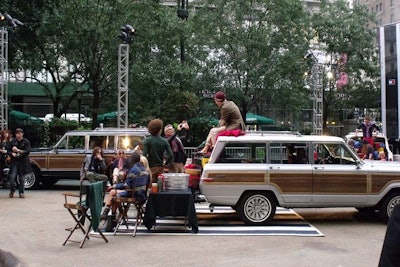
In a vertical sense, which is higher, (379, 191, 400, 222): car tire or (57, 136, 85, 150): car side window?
(57, 136, 85, 150): car side window

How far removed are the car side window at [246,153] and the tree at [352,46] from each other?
2336 centimetres

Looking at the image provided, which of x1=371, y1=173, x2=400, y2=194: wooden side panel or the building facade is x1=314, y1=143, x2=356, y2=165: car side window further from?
the building facade

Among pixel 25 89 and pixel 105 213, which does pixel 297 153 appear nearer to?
pixel 105 213

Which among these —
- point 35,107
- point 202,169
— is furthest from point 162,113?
point 35,107

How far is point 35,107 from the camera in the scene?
143 feet

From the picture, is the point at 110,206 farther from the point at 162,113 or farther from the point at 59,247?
the point at 162,113

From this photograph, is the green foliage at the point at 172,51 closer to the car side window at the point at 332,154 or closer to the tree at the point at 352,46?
the tree at the point at 352,46

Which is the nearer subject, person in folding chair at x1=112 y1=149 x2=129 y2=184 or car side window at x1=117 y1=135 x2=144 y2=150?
person in folding chair at x1=112 y1=149 x2=129 y2=184

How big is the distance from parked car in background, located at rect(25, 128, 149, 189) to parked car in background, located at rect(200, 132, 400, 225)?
637 cm

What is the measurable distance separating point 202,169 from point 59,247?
3.23 metres

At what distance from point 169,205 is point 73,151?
7.80 meters

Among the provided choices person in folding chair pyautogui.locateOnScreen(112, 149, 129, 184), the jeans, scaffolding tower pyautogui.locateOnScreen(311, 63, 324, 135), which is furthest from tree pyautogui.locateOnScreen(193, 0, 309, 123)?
person in folding chair pyautogui.locateOnScreen(112, 149, 129, 184)

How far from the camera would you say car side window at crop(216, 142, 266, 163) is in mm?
9922

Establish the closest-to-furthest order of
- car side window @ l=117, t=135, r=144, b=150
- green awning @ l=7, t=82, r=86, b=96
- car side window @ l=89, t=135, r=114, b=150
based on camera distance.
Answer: car side window @ l=117, t=135, r=144, b=150 → car side window @ l=89, t=135, r=114, b=150 → green awning @ l=7, t=82, r=86, b=96
